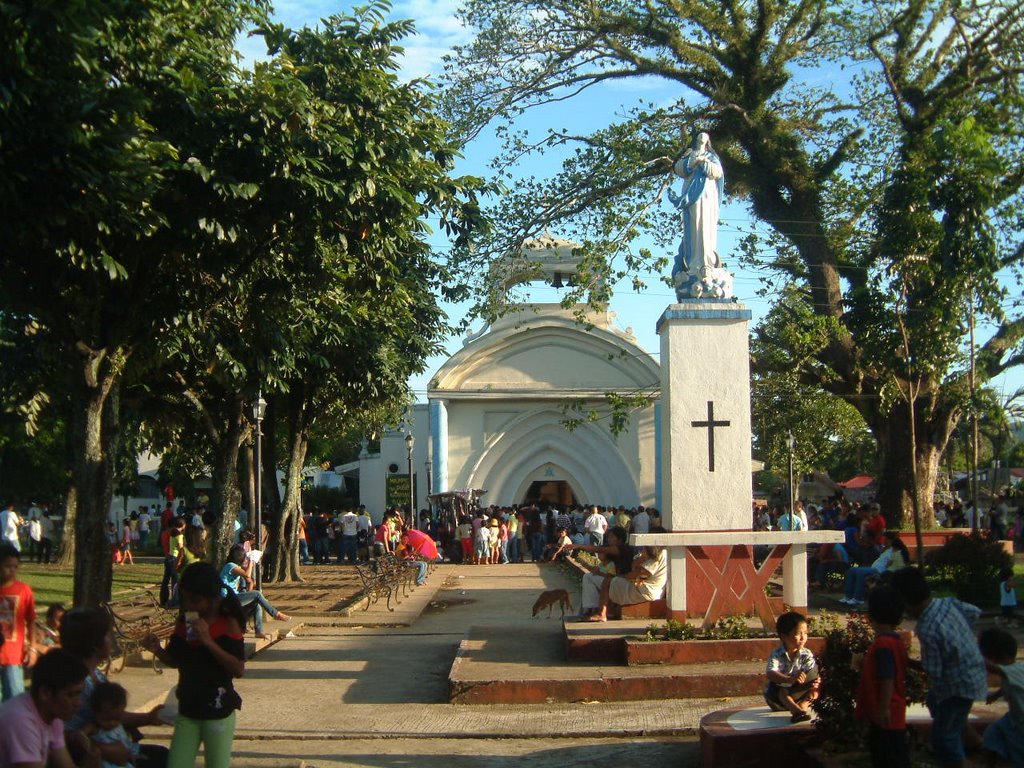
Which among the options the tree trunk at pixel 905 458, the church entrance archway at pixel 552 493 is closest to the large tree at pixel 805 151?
the tree trunk at pixel 905 458

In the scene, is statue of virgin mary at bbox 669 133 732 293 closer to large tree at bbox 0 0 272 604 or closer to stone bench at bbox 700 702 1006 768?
large tree at bbox 0 0 272 604

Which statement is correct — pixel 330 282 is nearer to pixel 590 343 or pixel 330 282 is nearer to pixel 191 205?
pixel 191 205

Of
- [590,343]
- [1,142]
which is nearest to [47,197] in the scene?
[1,142]

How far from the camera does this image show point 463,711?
33.3ft

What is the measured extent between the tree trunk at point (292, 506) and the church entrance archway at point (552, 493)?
1903 cm

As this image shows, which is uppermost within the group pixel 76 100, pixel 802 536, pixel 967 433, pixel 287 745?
pixel 76 100

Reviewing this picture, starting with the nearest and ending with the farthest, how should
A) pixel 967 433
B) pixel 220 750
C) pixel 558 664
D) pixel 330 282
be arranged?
pixel 220 750 < pixel 558 664 < pixel 330 282 < pixel 967 433

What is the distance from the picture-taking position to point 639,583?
40.4ft

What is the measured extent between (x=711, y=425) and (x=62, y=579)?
1723cm

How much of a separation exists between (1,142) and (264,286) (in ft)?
17.8

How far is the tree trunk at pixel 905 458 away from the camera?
2048 cm

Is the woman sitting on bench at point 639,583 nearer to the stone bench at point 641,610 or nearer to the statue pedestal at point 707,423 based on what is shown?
the stone bench at point 641,610

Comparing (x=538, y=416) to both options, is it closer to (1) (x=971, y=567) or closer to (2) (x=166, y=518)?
(2) (x=166, y=518)

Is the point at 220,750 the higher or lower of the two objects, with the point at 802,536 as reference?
lower
